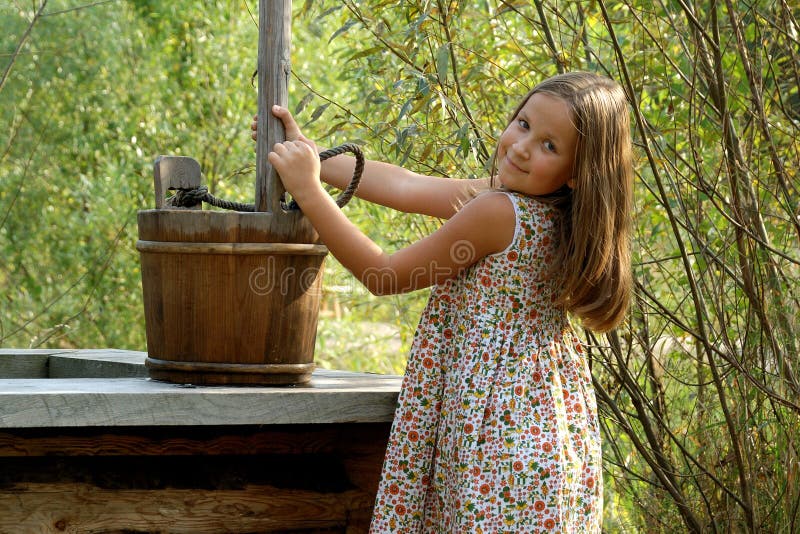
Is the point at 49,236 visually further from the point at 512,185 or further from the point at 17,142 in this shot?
the point at 512,185

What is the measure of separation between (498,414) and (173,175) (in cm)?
86

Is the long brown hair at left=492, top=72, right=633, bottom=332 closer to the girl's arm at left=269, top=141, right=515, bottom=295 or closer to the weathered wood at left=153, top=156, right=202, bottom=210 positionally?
the girl's arm at left=269, top=141, right=515, bottom=295

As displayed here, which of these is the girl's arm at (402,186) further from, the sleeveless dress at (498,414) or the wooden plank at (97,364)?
the wooden plank at (97,364)

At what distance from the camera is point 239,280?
1.98m

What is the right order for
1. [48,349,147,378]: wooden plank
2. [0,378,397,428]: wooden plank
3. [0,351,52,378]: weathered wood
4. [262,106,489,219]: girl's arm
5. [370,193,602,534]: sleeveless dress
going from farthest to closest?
[0,351,52,378]: weathered wood
[48,349,147,378]: wooden plank
[262,106,489,219]: girl's arm
[370,193,602,534]: sleeveless dress
[0,378,397,428]: wooden plank

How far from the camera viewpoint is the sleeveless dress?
6.25 feet

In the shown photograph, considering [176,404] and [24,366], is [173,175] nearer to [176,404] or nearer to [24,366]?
[176,404]

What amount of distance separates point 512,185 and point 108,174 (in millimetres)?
4598

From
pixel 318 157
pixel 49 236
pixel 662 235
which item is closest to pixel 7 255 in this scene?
pixel 49 236

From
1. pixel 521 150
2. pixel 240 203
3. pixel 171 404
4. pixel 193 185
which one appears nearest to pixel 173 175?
pixel 193 185

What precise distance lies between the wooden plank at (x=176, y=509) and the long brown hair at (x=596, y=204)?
689 mm

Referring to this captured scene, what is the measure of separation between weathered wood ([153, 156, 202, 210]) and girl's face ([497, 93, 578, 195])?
69 centimetres

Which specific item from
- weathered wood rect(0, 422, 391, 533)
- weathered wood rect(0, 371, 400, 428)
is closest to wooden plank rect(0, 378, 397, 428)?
weathered wood rect(0, 371, 400, 428)

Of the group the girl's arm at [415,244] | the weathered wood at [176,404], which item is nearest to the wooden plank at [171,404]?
the weathered wood at [176,404]
